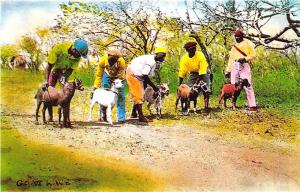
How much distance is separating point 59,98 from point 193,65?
1.53 meters

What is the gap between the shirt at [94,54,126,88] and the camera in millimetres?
7992

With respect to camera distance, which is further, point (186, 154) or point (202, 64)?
point (202, 64)

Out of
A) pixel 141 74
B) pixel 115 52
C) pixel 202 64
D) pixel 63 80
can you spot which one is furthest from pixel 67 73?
pixel 202 64

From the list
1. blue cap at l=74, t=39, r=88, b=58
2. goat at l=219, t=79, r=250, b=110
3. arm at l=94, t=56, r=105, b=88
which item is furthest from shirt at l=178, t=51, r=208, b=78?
blue cap at l=74, t=39, r=88, b=58

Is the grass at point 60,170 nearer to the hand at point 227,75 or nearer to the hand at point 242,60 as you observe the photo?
the hand at point 227,75

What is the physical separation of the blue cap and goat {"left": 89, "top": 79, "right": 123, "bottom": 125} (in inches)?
16.7

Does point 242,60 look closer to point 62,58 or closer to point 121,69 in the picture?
point 121,69

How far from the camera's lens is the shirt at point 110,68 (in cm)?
799

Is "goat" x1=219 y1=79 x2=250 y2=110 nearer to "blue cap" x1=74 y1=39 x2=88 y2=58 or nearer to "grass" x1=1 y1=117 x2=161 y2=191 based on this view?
"grass" x1=1 y1=117 x2=161 y2=191

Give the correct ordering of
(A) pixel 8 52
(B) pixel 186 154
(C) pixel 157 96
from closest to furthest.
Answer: (B) pixel 186 154 < (A) pixel 8 52 < (C) pixel 157 96

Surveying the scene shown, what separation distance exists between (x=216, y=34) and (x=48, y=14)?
187 centimetres

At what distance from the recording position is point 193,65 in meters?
8.13

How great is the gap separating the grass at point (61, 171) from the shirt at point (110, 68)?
3.00ft

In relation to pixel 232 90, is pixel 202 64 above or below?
above
